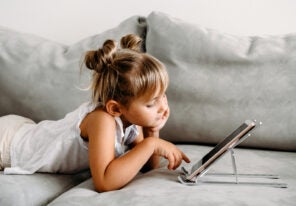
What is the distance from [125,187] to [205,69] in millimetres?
610

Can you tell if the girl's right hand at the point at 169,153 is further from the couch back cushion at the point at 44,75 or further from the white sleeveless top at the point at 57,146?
the couch back cushion at the point at 44,75

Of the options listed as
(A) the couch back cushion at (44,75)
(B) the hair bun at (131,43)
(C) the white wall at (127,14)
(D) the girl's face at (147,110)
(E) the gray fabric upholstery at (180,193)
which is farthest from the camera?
(C) the white wall at (127,14)

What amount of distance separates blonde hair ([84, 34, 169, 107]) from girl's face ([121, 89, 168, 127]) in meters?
0.02

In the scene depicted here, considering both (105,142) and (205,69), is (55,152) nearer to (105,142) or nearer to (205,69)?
(105,142)

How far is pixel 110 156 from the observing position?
1.21 metres

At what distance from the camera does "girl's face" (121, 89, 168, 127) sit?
123cm

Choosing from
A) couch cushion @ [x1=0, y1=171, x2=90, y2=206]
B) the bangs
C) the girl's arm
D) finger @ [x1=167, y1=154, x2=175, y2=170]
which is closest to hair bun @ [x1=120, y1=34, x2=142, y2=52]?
the bangs

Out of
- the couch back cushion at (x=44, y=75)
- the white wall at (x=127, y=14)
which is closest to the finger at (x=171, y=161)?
the couch back cushion at (x=44, y=75)

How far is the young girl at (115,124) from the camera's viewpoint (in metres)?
1.20

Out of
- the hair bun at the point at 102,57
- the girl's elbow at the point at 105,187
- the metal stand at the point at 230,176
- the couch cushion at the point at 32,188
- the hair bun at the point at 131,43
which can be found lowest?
the couch cushion at the point at 32,188

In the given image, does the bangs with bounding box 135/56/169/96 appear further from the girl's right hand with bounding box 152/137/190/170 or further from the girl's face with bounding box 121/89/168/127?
the girl's right hand with bounding box 152/137/190/170

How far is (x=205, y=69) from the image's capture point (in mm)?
1601

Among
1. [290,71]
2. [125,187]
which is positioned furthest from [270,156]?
[125,187]

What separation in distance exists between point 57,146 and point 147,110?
14.2 inches
